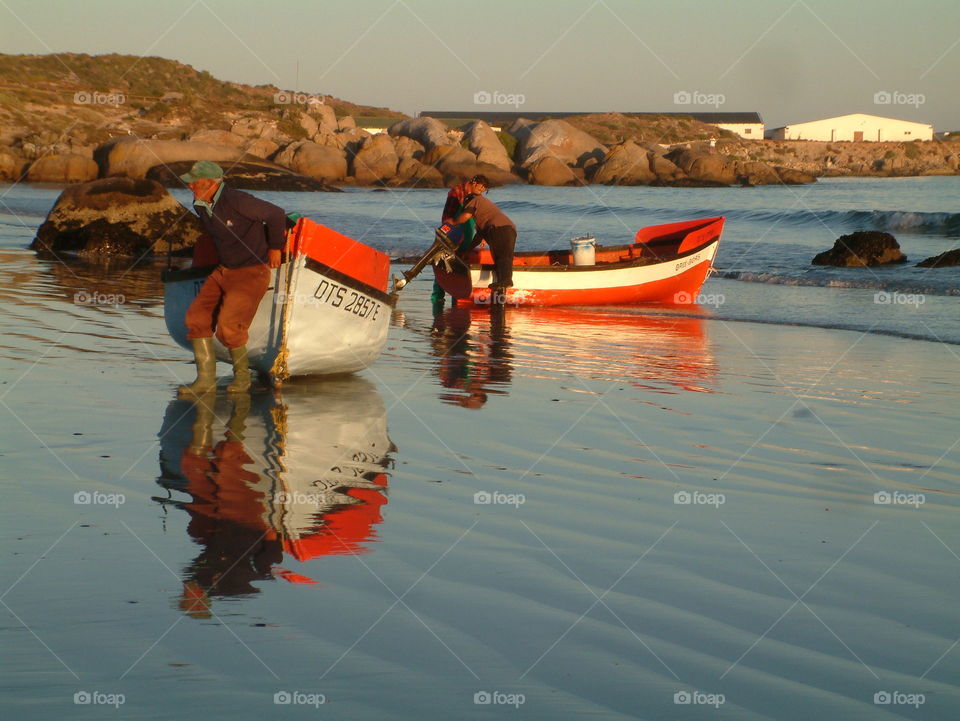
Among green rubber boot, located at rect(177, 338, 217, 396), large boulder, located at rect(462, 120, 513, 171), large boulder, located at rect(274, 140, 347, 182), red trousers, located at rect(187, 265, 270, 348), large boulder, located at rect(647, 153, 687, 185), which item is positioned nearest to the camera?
red trousers, located at rect(187, 265, 270, 348)

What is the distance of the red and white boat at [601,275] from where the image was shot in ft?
55.3

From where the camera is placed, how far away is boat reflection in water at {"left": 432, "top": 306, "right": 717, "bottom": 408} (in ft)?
34.7

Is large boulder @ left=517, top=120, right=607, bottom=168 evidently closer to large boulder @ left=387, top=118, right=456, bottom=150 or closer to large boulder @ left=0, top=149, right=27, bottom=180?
large boulder @ left=387, top=118, right=456, bottom=150

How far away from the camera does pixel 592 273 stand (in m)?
17.3

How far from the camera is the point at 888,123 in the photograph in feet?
467

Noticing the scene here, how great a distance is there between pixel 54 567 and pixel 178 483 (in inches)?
59.5

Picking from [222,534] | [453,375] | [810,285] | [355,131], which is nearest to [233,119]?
[355,131]

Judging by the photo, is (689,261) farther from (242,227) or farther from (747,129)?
(747,129)

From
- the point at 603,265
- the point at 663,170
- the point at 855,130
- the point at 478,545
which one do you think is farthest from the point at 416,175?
the point at 855,130

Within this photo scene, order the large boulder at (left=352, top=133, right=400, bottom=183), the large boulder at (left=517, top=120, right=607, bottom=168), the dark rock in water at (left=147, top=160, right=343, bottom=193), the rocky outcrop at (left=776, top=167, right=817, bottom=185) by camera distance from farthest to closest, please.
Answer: the large boulder at (left=517, top=120, right=607, bottom=168) → the rocky outcrop at (left=776, top=167, right=817, bottom=185) → the large boulder at (left=352, top=133, right=400, bottom=183) → the dark rock in water at (left=147, top=160, right=343, bottom=193)

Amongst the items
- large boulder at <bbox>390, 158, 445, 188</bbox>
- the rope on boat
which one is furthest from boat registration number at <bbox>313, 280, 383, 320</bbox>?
large boulder at <bbox>390, 158, 445, 188</bbox>

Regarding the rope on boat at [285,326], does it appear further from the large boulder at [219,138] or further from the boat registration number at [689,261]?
the large boulder at [219,138]

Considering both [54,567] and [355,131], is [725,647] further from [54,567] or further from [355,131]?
[355,131]

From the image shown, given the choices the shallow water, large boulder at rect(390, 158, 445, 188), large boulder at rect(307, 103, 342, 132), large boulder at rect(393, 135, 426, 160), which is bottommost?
the shallow water
